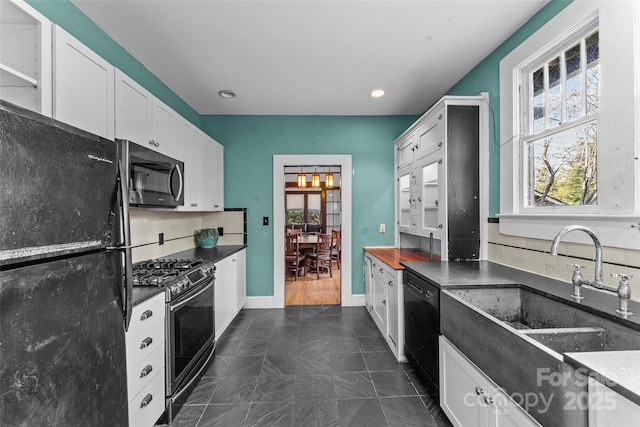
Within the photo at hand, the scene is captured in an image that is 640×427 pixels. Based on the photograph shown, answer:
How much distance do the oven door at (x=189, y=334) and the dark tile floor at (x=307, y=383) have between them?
208 millimetres

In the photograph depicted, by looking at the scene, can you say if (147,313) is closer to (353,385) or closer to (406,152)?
(353,385)

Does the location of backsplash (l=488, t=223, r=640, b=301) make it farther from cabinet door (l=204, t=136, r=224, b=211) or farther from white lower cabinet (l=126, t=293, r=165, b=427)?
cabinet door (l=204, t=136, r=224, b=211)

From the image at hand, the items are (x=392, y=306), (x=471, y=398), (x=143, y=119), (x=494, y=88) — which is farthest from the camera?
(x=392, y=306)

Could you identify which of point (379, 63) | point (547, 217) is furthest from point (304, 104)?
point (547, 217)

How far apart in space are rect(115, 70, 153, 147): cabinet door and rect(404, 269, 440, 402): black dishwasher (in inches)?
89.1

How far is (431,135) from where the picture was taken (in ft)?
8.24

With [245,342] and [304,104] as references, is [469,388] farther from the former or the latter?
[304,104]

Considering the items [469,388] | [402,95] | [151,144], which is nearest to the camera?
[469,388]

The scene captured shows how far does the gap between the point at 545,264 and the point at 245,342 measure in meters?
2.62

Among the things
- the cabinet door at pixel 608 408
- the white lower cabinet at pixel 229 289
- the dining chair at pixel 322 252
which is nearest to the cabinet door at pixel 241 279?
the white lower cabinet at pixel 229 289

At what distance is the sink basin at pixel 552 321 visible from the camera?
3.56ft

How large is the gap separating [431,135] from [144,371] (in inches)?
110

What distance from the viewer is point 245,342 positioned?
2.67 metres

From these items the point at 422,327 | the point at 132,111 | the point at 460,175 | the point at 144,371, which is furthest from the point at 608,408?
the point at 132,111
